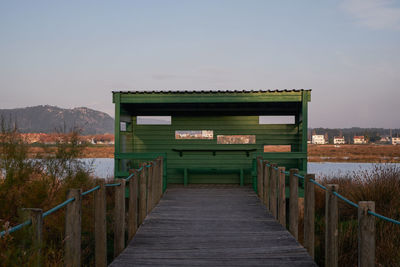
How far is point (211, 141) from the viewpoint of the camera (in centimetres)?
1270

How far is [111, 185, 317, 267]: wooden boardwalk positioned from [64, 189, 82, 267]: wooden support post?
0.97 metres

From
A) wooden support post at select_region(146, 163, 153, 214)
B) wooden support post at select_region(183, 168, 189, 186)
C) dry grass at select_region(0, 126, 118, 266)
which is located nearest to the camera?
dry grass at select_region(0, 126, 118, 266)

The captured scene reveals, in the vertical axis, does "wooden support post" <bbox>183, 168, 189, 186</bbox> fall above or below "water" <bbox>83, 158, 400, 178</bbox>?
above

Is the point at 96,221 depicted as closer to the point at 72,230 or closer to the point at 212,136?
the point at 72,230

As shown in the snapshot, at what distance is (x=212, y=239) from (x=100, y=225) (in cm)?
195

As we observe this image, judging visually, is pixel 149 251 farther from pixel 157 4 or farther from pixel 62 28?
pixel 62 28

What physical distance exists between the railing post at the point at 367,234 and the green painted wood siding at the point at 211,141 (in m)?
9.08

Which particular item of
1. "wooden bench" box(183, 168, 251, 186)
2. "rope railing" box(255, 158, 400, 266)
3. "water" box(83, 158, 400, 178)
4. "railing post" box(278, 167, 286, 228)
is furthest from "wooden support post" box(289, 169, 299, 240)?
"water" box(83, 158, 400, 178)

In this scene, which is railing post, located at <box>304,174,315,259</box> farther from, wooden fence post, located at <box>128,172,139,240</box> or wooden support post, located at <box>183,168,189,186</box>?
wooden support post, located at <box>183,168,189,186</box>

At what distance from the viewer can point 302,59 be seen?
63.1ft

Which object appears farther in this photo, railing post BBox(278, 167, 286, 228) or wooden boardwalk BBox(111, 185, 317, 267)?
railing post BBox(278, 167, 286, 228)

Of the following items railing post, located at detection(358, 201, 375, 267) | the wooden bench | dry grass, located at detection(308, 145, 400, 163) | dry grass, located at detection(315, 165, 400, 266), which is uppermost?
railing post, located at detection(358, 201, 375, 267)

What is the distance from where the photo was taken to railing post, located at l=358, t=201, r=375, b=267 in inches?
121

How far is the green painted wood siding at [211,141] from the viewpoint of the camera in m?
12.5
